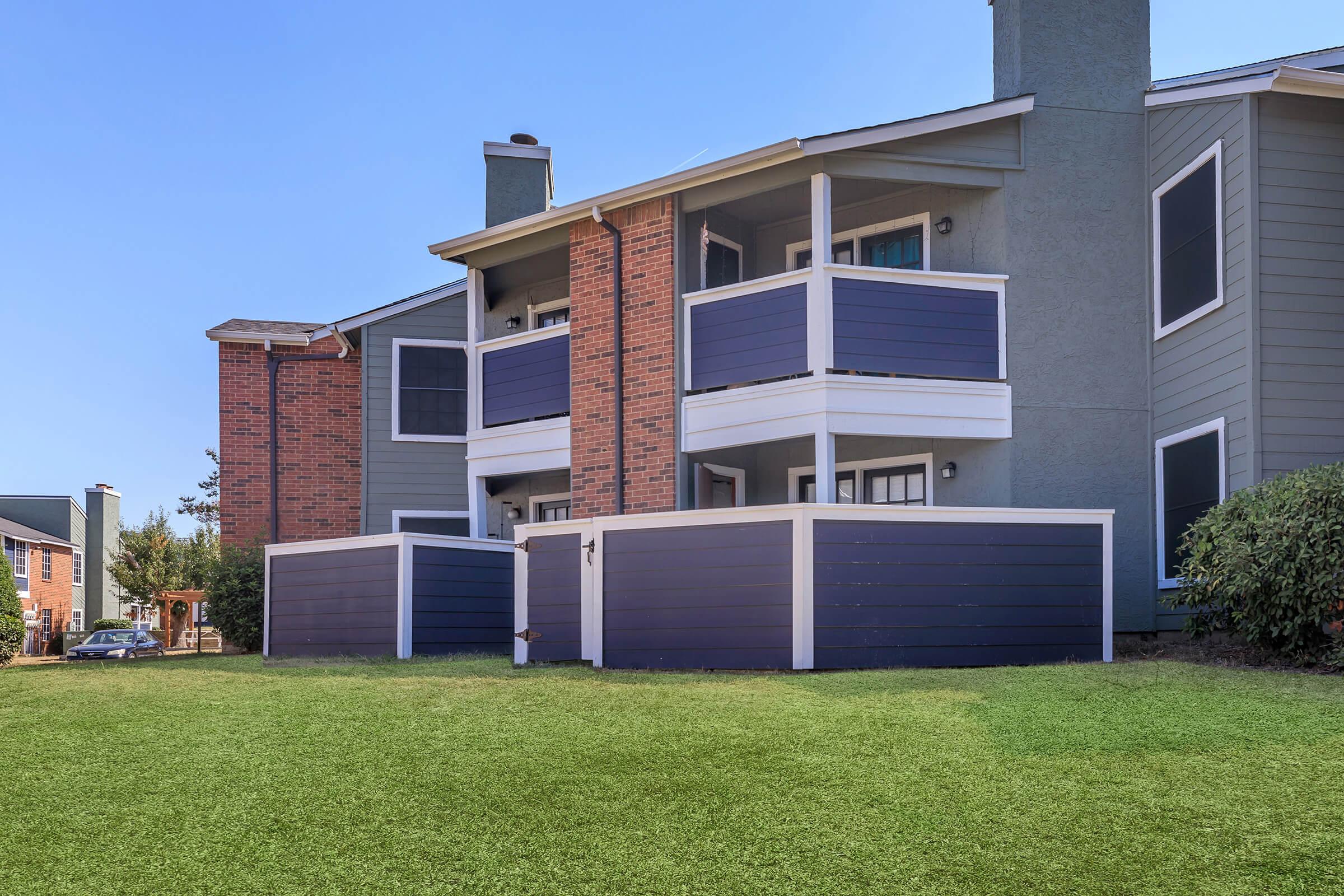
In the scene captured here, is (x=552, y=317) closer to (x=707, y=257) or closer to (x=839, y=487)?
(x=707, y=257)

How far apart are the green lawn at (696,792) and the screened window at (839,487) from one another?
602 cm

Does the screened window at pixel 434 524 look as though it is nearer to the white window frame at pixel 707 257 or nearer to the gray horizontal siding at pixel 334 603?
the gray horizontal siding at pixel 334 603

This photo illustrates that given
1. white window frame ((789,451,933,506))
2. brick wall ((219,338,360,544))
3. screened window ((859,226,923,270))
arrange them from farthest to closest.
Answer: brick wall ((219,338,360,544)) < screened window ((859,226,923,270)) < white window frame ((789,451,933,506))

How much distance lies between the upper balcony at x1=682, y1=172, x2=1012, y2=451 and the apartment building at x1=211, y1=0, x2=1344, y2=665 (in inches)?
1.2

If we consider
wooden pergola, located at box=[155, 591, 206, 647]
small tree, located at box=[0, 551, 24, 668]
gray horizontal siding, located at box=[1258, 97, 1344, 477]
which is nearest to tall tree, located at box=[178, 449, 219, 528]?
wooden pergola, located at box=[155, 591, 206, 647]

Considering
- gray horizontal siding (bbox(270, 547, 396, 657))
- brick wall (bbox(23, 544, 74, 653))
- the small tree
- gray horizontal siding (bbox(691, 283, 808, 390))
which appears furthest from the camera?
brick wall (bbox(23, 544, 74, 653))

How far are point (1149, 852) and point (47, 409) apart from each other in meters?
30.2

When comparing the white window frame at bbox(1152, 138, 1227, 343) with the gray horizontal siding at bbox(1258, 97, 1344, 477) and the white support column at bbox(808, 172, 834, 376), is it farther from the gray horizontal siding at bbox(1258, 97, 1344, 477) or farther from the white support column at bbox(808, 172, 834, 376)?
the white support column at bbox(808, 172, 834, 376)

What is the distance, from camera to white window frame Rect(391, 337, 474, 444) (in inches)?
680

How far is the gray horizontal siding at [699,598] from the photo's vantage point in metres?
9.78

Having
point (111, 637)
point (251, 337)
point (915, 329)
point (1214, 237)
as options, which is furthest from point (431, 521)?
point (111, 637)

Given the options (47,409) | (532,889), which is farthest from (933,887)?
(47,409)

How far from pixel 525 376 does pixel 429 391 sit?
11.7ft

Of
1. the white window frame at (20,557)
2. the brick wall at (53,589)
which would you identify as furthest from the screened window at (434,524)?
the brick wall at (53,589)
